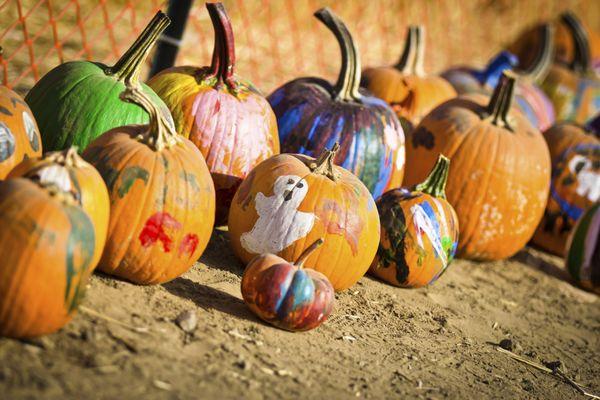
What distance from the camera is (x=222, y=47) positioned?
163 inches

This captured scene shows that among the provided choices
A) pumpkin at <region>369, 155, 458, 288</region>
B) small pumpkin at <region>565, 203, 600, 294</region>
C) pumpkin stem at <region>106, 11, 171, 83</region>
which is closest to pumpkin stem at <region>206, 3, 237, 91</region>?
pumpkin stem at <region>106, 11, 171, 83</region>

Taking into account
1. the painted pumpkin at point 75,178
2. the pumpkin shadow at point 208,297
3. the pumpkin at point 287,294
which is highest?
the painted pumpkin at point 75,178

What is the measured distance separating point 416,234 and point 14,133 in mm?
2046

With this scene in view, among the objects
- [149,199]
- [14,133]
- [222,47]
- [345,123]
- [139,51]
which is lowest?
[149,199]

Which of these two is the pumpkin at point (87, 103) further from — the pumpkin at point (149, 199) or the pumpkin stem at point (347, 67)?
the pumpkin stem at point (347, 67)

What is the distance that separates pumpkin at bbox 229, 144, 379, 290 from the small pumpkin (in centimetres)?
211

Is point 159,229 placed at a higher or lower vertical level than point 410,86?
lower

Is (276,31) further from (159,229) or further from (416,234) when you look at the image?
(159,229)

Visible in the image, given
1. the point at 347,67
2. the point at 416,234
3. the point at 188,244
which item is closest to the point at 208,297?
the point at 188,244

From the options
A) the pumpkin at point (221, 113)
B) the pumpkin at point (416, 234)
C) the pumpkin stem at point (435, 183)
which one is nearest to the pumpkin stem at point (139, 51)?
the pumpkin at point (221, 113)

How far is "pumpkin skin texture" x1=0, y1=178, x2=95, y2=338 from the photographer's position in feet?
8.57

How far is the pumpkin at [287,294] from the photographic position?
3242mm

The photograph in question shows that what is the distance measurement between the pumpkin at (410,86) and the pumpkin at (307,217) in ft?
6.17

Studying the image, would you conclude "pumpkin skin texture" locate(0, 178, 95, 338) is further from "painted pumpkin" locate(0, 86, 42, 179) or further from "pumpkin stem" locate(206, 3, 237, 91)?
"pumpkin stem" locate(206, 3, 237, 91)
